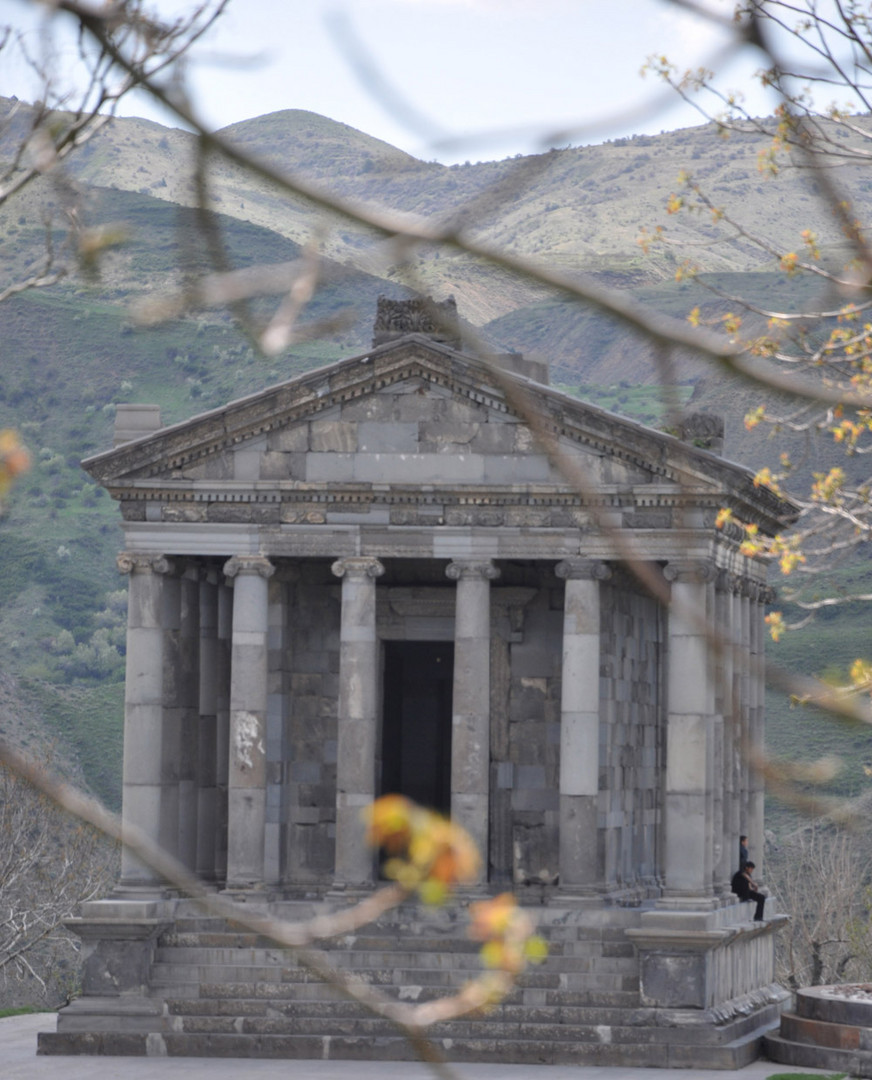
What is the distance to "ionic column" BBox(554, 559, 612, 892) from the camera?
2575cm

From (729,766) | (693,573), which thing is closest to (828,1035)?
(729,766)

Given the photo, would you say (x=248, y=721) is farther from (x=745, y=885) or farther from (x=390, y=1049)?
(x=745, y=885)

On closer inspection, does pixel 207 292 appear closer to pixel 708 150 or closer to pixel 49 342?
pixel 49 342

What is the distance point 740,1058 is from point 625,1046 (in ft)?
4.72

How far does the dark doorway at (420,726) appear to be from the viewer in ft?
97.2

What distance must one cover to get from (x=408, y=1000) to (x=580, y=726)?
4.00 metres

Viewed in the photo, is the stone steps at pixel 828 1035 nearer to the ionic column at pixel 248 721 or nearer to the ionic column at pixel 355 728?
the ionic column at pixel 355 728

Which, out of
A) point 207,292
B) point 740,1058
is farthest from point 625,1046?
point 207,292

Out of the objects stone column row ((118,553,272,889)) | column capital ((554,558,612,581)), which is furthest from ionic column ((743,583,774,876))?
stone column row ((118,553,272,889))

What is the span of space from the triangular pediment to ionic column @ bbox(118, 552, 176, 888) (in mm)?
1070

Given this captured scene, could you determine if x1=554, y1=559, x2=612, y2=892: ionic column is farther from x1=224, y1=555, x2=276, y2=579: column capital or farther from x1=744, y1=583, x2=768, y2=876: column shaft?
x1=744, y1=583, x2=768, y2=876: column shaft

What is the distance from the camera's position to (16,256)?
88.2 metres

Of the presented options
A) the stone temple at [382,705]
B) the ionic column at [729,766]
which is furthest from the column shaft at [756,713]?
the stone temple at [382,705]

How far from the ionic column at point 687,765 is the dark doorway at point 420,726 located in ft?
15.5
